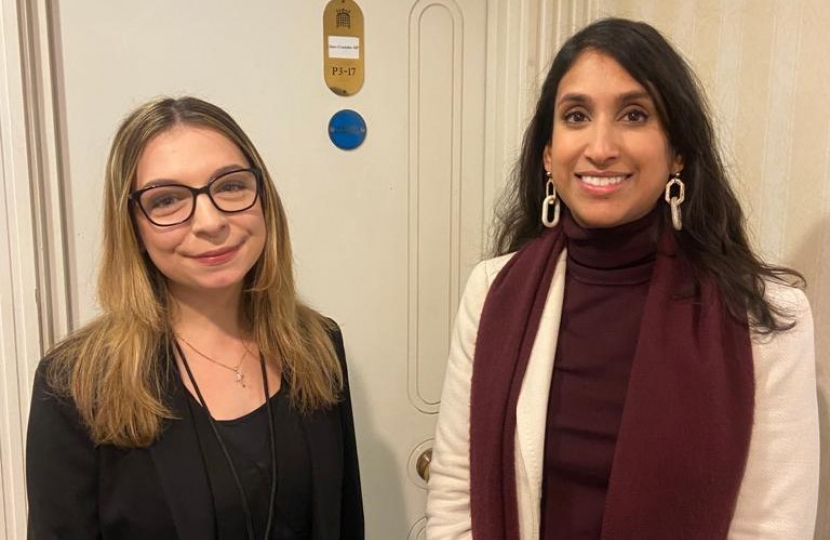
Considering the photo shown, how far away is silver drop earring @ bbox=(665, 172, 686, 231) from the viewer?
102 cm

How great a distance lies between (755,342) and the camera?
980mm

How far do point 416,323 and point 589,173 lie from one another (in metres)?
0.67

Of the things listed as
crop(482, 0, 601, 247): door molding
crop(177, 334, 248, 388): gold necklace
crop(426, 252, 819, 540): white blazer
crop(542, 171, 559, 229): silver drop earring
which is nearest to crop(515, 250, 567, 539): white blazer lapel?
crop(426, 252, 819, 540): white blazer

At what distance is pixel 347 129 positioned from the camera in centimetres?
143

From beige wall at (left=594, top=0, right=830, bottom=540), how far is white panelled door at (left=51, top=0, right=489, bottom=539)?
51 centimetres

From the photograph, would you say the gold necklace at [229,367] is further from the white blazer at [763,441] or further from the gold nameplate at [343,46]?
the gold nameplate at [343,46]

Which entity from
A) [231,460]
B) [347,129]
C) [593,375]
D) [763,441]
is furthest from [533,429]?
[347,129]

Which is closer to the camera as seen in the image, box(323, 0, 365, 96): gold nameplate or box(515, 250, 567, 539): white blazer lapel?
box(515, 250, 567, 539): white blazer lapel

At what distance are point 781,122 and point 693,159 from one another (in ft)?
0.82

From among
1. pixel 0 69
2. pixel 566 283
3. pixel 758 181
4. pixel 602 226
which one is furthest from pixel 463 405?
pixel 0 69

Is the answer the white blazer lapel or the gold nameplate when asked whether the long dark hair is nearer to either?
the white blazer lapel

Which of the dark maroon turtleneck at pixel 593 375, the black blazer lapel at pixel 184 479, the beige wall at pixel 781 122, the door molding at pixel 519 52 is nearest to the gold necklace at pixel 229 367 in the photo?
the black blazer lapel at pixel 184 479

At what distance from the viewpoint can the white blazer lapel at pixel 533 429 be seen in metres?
1.04

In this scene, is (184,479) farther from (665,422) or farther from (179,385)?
(665,422)
